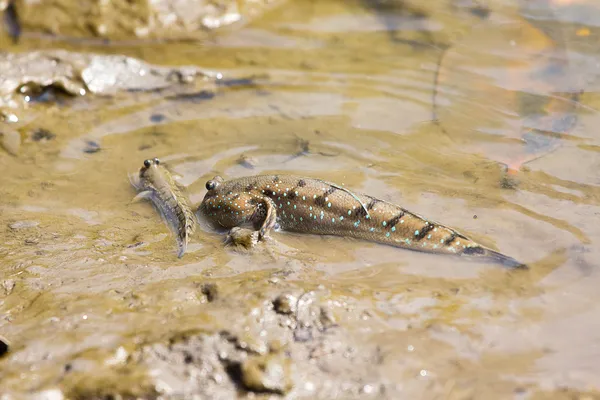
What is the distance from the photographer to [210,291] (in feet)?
11.3

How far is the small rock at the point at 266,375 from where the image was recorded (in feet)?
9.10

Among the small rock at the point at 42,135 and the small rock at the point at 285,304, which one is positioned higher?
the small rock at the point at 285,304

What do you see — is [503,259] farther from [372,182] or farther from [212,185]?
[212,185]

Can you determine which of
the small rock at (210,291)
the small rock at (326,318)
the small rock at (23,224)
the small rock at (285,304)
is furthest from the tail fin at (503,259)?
the small rock at (23,224)

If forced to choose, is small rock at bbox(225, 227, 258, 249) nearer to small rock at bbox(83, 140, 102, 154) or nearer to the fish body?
the fish body

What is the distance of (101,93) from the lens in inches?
242

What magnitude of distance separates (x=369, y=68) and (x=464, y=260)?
127 inches

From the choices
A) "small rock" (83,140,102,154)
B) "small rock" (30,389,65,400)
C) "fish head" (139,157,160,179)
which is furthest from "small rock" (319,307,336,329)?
"small rock" (83,140,102,154)

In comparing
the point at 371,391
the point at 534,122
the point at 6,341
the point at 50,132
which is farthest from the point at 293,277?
the point at 50,132

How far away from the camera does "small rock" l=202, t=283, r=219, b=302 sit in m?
3.39

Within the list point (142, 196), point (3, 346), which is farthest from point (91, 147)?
point (3, 346)

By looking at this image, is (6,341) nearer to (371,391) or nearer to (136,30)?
(371,391)

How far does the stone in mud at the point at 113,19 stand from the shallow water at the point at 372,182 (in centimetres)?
21

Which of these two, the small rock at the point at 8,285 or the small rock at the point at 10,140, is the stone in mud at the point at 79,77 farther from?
the small rock at the point at 8,285
